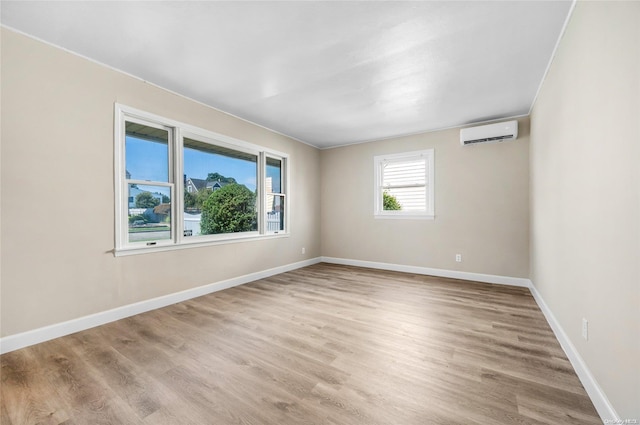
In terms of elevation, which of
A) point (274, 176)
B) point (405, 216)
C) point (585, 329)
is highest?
point (274, 176)

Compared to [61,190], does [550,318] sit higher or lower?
lower

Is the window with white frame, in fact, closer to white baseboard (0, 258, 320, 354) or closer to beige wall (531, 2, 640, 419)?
beige wall (531, 2, 640, 419)

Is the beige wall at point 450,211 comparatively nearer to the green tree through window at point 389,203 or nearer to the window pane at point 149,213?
the green tree through window at point 389,203

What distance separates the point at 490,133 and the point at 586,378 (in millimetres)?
3409

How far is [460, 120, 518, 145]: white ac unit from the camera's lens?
12.9 feet

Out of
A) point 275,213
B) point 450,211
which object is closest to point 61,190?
point 275,213

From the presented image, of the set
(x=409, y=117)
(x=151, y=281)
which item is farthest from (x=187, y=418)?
(x=409, y=117)

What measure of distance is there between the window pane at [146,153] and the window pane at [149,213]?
0.48 feet

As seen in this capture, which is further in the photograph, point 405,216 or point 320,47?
point 405,216

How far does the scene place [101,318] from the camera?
2670 millimetres

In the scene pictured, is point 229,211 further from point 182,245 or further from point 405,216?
point 405,216

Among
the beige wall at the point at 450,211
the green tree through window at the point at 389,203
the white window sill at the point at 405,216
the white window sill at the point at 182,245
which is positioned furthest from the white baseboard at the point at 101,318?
the green tree through window at the point at 389,203

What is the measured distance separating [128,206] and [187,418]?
7.71 feet

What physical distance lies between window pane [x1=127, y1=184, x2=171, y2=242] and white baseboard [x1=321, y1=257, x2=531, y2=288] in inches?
142
